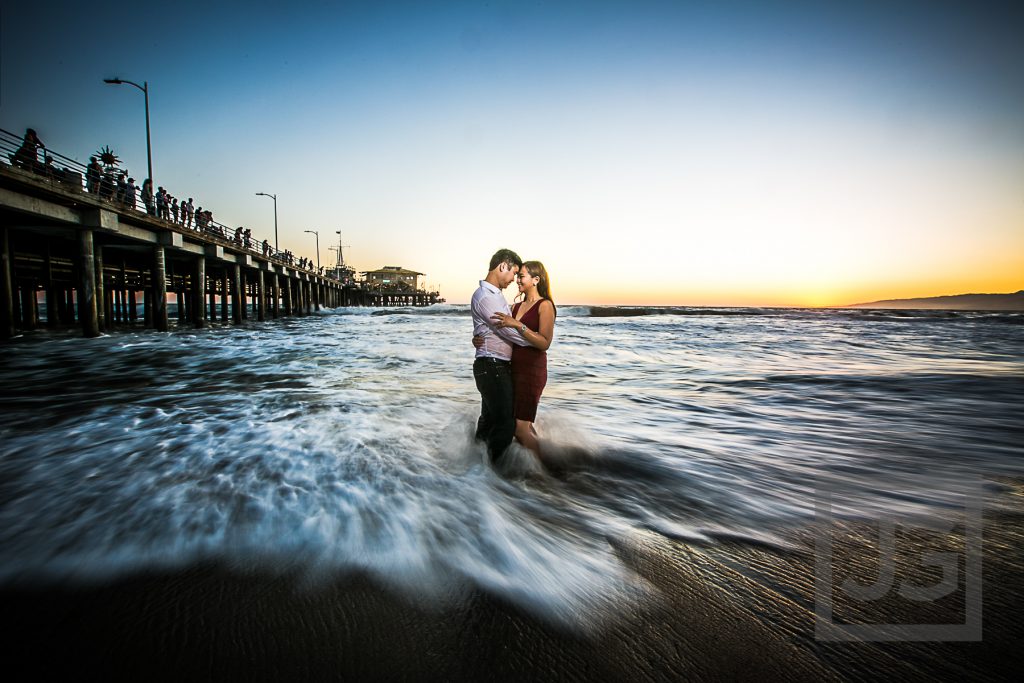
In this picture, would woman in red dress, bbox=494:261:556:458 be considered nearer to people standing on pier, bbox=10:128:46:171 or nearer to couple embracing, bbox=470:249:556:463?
couple embracing, bbox=470:249:556:463

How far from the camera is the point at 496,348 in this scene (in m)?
3.51

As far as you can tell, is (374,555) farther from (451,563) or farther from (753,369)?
(753,369)

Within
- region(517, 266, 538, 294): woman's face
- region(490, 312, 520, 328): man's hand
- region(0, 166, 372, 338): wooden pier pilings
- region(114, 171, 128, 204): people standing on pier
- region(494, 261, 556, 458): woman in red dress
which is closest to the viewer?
region(490, 312, 520, 328): man's hand

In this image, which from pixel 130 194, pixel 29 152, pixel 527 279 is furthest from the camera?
pixel 130 194

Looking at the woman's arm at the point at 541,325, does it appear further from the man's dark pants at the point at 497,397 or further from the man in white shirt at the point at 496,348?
the man's dark pants at the point at 497,397

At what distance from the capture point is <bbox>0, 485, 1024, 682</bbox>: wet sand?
5.27 feet

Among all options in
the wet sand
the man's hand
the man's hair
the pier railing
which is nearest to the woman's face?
the man's hair

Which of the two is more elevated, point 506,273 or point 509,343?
point 506,273

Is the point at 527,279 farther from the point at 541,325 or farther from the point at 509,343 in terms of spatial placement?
the point at 509,343

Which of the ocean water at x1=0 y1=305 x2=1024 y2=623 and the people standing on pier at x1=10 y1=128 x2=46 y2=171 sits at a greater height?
the people standing on pier at x1=10 y1=128 x2=46 y2=171

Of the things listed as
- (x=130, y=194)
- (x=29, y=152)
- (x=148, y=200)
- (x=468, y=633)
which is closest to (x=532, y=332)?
(x=468, y=633)

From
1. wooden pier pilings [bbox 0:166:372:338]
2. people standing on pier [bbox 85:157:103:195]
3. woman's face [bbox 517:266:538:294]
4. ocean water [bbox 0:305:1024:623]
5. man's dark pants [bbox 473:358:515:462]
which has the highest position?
people standing on pier [bbox 85:157:103:195]

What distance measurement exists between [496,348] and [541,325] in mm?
408

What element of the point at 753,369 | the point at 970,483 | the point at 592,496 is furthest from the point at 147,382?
the point at 753,369
